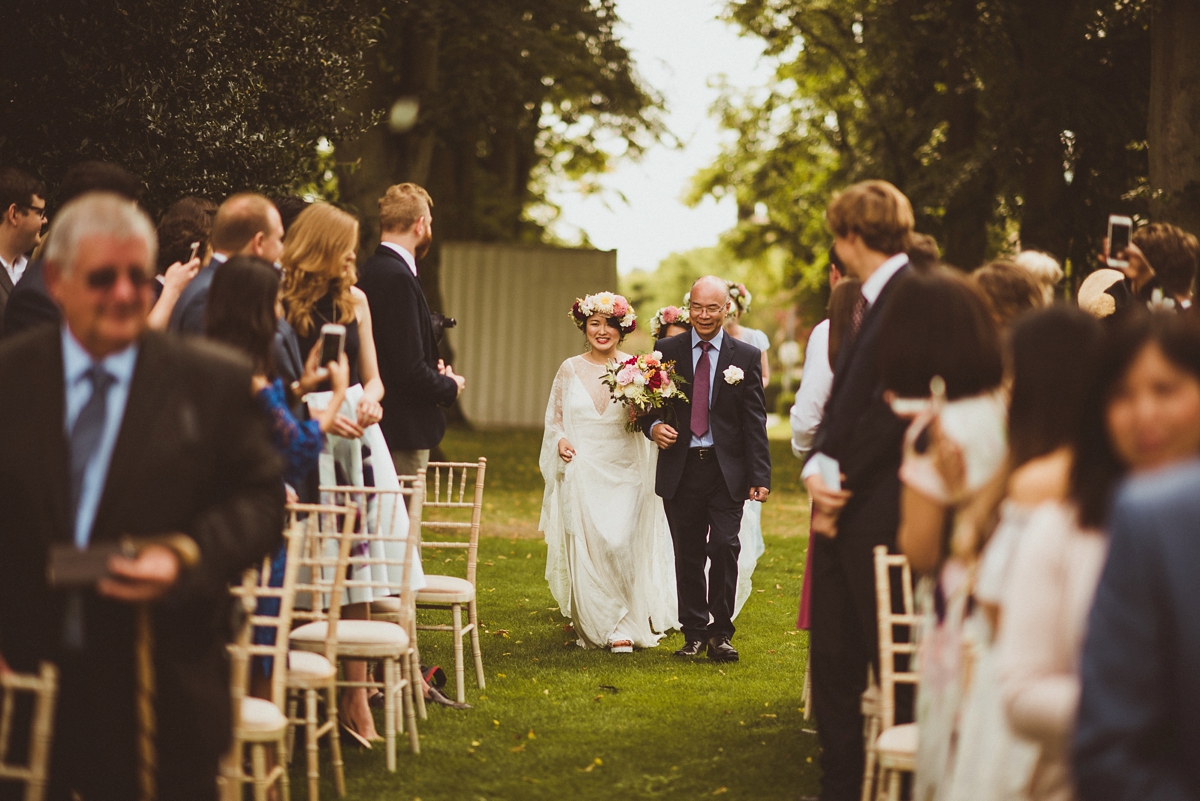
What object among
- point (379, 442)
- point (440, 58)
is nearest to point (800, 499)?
point (440, 58)

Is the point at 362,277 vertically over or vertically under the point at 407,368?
over

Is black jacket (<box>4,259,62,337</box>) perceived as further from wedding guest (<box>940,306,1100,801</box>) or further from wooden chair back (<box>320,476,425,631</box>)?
wedding guest (<box>940,306,1100,801</box>)

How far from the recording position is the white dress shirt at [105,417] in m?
2.89

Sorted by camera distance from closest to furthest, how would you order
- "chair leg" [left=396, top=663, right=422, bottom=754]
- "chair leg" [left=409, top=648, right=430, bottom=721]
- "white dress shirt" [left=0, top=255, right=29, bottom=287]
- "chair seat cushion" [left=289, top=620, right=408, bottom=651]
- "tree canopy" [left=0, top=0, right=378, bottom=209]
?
"chair seat cushion" [left=289, top=620, right=408, bottom=651] < "chair leg" [left=396, top=663, right=422, bottom=754] < "chair leg" [left=409, top=648, right=430, bottom=721] < "white dress shirt" [left=0, top=255, right=29, bottom=287] < "tree canopy" [left=0, top=0, right=378, bottom=209]

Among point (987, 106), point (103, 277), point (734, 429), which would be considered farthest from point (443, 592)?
point (987, 106)

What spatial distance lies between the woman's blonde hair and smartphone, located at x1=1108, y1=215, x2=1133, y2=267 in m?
3.62

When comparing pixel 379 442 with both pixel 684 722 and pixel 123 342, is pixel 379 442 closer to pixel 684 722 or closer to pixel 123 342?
pixel 684 722

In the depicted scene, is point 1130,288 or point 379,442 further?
point 1130,288

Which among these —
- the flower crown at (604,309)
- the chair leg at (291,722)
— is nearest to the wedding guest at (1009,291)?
the chair leg at (291,722)

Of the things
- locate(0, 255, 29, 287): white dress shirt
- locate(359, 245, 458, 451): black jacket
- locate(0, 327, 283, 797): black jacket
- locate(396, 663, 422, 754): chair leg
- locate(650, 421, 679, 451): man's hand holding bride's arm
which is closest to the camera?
locate(0, 327, 283, 797): black jacket

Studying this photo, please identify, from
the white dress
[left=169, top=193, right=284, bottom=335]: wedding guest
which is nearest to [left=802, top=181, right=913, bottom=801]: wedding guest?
[left=169, top=193, right=284, bottom=335]: wedding guest

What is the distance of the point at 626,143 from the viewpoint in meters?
24.0

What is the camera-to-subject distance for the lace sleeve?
4.71 m

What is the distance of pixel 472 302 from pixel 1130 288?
20782 millimetres
